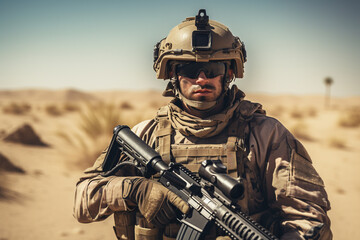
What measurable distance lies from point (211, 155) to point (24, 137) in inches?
394

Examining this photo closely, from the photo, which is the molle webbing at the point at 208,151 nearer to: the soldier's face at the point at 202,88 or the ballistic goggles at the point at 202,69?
the soldier's face at the point at 202,88

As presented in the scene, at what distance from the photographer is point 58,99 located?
71.8m

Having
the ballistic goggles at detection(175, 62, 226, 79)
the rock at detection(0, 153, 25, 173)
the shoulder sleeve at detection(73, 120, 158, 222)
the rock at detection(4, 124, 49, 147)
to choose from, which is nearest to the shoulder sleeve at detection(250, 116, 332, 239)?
the ballistic goggles at detection(175, 62, 226, 79)

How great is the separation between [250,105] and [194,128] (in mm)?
493

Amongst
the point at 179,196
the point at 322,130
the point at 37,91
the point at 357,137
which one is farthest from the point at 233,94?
the point at 37,91

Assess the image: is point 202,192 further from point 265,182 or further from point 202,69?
point 202,69

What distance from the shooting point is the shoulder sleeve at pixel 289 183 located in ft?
7.43

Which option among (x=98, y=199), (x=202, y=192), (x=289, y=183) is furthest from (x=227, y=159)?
(x=98, y=199)

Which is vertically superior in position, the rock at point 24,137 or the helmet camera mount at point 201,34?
the helmet camera mount at point 201,34

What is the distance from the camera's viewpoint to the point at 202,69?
8.82 ft

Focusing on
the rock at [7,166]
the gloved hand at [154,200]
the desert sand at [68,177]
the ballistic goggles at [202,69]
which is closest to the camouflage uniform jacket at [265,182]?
the gloved hand at [154,200]

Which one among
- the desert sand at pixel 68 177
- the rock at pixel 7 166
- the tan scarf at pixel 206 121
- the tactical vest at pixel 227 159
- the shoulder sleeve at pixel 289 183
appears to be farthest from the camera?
the rock at pixel 7 166

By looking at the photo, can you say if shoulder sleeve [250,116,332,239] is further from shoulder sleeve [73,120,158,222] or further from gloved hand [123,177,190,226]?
shoulder sleeve [73,120,158,222]

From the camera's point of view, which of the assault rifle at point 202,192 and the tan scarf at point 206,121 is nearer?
the assault rifle at point 202,192
